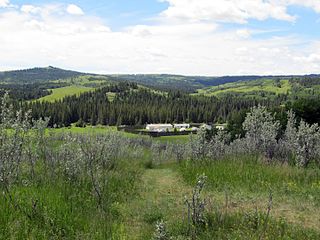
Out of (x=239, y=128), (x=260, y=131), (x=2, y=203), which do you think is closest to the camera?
(x=2, y=203)

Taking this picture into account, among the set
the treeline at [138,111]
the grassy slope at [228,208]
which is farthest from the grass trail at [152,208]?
the treeline at [138,111]

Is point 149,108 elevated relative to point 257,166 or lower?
lower

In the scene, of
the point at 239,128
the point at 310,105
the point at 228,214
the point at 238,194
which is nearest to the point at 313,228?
the point at 228,214

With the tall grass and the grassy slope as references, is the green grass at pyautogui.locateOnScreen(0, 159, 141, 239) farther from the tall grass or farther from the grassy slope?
the tall grass

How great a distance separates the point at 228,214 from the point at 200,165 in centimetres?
778

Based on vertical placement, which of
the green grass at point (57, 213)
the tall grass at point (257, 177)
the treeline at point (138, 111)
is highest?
the green grass at point (57, 213)

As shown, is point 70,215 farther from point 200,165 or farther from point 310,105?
point 310,105

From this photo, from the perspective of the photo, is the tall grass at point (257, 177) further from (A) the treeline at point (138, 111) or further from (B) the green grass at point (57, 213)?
(A) the treeline at point (138, 111)

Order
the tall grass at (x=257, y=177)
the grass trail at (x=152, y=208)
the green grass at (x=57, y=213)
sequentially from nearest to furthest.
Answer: the green grass at (x=57, y=213) → the grass trail at (x=152, y=208) → the tall grass at (x=257, y=177)

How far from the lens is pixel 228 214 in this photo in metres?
9.01

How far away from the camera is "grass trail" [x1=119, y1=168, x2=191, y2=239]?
845 centimetres

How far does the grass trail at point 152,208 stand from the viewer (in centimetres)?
845

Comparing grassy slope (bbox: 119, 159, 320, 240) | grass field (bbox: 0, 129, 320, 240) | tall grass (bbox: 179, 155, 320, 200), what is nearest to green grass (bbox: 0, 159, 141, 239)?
grass field (bbox: 0, 129, 320, 240)

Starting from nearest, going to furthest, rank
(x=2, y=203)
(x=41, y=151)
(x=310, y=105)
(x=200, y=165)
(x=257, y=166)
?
(x=2, y=203) < (x=41, y=151) < (x=257, y=166) < (x=200, y=165) < (x=310, y=105)
